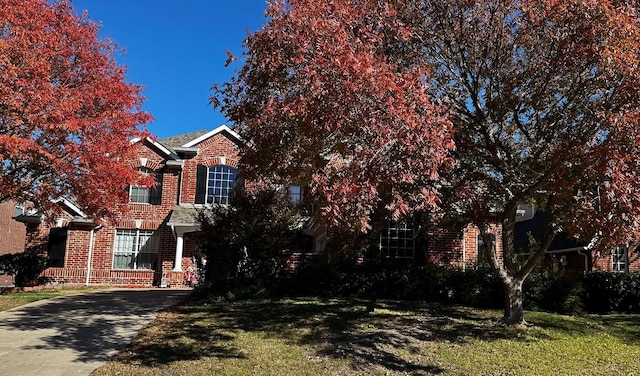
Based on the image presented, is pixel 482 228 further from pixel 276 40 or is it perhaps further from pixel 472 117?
pixel 276 40

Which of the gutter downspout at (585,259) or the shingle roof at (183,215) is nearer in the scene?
the gutter downspout at (585,259)

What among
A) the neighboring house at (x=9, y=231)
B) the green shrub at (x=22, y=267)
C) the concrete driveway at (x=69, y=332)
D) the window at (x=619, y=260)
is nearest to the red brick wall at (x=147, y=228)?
the green shrub at (x=22, y=267)

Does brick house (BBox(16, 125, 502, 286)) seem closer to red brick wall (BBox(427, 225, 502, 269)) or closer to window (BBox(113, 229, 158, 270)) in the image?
window (BBox(113, 229, 158, 270))

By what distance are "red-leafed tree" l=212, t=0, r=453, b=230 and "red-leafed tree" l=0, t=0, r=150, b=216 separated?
4783 millimetres

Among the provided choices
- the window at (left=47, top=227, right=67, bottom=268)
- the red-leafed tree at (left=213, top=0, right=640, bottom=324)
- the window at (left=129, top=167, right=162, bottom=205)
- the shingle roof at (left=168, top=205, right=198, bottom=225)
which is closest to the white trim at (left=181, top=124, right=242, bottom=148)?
the window at (left=129, top=167, right=162, bottom=205)

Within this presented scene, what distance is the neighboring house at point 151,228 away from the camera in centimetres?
2123

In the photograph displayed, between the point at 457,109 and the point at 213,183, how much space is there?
1484 centimetres

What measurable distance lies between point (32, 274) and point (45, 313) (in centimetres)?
949

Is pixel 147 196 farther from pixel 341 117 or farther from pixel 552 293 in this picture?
pixel 341 117

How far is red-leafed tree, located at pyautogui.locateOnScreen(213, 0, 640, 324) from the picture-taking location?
6176 millimetres

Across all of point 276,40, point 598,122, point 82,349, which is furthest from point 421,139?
point 82,349

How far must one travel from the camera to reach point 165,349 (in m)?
8.57

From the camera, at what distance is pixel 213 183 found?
22.5 m

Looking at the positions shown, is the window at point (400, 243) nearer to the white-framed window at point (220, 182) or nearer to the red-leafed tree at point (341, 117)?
the white-framed window at point (220, 182)
